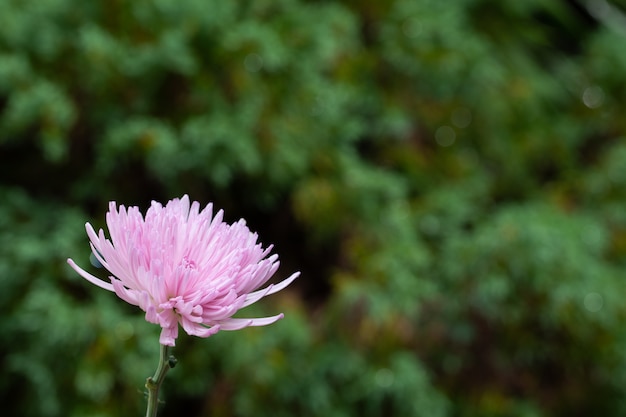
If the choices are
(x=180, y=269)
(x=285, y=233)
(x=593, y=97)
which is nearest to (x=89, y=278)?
(x=180, y=269)

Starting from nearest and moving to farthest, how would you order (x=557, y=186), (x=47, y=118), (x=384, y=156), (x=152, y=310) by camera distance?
(x=152, y=310) → (x=47, y=118) → (x=384, y=156) → (x=557, y=186)

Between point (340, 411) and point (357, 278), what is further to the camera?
point (357, 278)

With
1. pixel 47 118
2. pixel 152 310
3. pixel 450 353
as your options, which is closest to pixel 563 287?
pixel 450 353

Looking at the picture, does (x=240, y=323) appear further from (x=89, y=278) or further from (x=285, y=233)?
(x=285, y=233)

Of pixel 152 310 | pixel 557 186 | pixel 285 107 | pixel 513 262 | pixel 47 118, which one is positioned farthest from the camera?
pixel 557 186

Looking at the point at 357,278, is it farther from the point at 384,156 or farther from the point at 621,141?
the point at 621,141

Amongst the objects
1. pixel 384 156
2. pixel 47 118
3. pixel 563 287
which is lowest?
pixel 563 287

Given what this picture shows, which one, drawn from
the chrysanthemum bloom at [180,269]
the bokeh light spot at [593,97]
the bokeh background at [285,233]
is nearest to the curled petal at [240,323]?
the chrysanthemum bloom at [180,269]

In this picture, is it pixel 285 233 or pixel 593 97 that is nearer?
pixel 285 233
